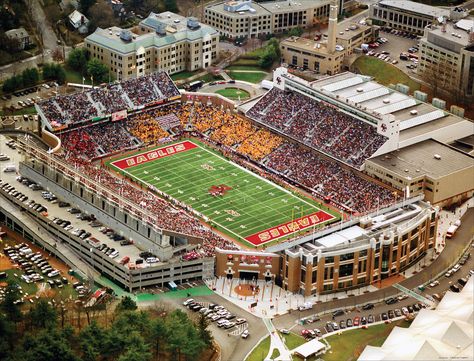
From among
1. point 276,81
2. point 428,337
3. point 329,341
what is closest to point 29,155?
point 276,81

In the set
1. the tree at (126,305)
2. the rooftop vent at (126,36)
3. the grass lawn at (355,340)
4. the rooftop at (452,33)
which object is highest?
the rooftop at (452,33)

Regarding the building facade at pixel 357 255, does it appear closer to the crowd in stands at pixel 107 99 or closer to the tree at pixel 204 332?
the tree at pixel 204 332

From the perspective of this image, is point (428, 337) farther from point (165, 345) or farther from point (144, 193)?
point (144, 193)

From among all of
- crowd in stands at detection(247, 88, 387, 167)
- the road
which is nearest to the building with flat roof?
the road

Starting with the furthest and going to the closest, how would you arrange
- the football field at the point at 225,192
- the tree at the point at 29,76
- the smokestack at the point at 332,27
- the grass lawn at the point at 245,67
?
the grass lawn at the point at 245,67
the smokestack at the point at 332,27
the tree at the point at 29,76
the football field at the point at 225,192

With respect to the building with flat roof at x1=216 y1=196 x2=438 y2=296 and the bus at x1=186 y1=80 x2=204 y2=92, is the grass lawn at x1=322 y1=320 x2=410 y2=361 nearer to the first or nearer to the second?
the building with flat roof at x1=216 y1=196 x2=438 y2=296

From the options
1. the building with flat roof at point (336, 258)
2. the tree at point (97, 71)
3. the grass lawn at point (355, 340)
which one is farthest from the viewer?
the tree at point (97, 71)

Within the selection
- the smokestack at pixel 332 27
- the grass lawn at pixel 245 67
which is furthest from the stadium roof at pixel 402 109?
the grass lawn at pixel 245 67
